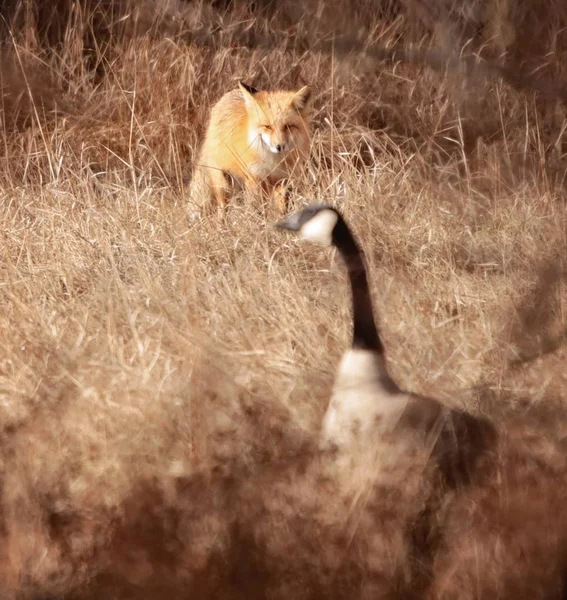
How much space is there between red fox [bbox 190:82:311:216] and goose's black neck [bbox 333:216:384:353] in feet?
5.75

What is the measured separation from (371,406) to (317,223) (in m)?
0.52

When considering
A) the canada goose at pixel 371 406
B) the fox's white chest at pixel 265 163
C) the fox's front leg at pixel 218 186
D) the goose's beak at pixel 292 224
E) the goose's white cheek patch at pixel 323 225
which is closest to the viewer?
the canada goose at pixel 371 406

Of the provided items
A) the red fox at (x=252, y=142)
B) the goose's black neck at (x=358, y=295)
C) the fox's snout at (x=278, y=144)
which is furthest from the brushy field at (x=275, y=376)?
the fox's snout at (x=278, y=144)

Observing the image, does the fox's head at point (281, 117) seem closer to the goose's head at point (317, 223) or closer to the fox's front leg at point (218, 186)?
the fox's front leg at point (218, 186)

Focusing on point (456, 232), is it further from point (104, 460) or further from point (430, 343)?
point (104, 460)

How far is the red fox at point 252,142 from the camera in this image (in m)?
4.38

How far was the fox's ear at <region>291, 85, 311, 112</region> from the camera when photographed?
14.2 ft

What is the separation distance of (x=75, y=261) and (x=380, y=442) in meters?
1.45

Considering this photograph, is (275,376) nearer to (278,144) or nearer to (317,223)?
(317,223)

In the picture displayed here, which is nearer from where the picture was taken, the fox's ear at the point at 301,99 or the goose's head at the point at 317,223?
the goose's head at the point at 317,223

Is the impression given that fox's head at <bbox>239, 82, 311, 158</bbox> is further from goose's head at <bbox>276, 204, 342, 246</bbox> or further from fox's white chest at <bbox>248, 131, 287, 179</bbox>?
goose's head at <bbox>276, 204, 342, 246</bbox>

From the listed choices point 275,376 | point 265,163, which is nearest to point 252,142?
point 265,163

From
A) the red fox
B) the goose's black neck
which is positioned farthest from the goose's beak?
the red fox

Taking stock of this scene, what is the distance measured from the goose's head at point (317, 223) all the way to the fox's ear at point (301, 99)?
187 centimetres
